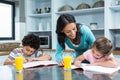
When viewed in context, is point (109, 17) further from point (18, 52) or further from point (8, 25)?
point (8, 25)

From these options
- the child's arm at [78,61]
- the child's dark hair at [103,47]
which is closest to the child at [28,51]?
the child's arm at [78,61]

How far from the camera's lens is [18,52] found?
6.42 feet

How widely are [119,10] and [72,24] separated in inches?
82.6

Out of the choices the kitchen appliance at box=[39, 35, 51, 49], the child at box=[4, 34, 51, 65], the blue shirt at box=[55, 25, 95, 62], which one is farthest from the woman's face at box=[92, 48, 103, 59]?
the kitchen appliance at box=[39, 35, 51, 49]

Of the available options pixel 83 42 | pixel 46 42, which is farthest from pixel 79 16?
pixel 83 42

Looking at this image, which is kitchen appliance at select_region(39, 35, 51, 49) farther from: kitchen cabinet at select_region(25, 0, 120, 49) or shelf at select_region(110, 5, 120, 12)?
shelf at select_region(110, 5, 120, 12)

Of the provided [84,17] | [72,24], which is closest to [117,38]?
[84,17]

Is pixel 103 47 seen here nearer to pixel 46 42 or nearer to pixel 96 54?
pixel 96 54

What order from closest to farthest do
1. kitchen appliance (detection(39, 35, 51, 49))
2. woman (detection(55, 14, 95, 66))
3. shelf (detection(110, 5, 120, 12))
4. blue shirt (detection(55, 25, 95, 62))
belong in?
woman (detection(55, 14, 95, 66)) < blue shirt (detection(55, 25, 95, 62)) < shelf (detection(110, 5, 120, 12)) < kitchen appliance (detection(39, 35, 51, 49))

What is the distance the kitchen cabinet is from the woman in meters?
1.50

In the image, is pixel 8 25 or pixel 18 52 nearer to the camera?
pixel 18 52

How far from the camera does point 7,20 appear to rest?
4.29m

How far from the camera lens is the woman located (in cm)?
166

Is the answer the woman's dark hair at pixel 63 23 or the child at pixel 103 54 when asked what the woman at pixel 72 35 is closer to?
the woman's dark hair at pixel 63 23
